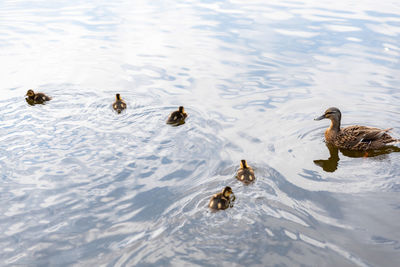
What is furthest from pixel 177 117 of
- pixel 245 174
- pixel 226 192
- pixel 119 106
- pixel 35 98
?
pixel 35 98

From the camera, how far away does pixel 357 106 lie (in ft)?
27.0

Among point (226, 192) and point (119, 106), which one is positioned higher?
point (119, 106)

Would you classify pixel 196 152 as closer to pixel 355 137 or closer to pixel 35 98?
pixel 355 137

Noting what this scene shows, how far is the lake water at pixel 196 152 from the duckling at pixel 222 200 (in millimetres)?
93

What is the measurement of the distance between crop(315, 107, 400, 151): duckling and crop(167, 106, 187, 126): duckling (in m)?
2.68

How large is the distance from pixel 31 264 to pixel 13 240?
509 millimetres

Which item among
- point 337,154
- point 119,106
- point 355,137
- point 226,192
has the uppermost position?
point 119,106

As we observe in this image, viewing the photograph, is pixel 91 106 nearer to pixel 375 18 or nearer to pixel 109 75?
pixel 109 75

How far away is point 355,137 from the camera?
22.0ft

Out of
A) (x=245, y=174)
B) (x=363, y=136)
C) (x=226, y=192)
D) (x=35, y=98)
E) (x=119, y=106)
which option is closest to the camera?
(x=226, y=192)

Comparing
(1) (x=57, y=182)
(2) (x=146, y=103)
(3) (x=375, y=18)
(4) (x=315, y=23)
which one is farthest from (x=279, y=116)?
(3) (x=375, y=18)

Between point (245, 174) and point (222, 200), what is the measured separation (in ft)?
2.55

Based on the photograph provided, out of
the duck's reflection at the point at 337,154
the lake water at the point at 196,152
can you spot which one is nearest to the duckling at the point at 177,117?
the lake water at the point at 196,152

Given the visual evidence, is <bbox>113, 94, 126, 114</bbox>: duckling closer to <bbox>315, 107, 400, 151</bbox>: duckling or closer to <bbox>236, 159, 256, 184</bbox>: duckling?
<bbox>236, 159, 256, 184</bbox>: duckling
